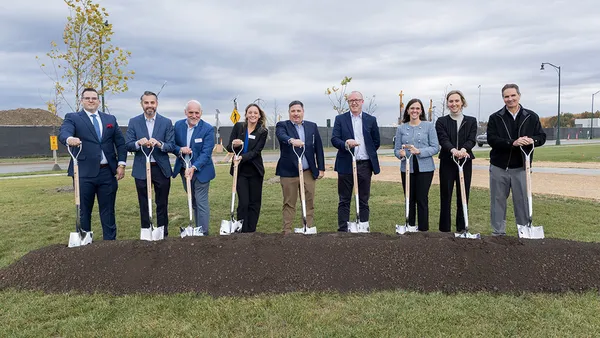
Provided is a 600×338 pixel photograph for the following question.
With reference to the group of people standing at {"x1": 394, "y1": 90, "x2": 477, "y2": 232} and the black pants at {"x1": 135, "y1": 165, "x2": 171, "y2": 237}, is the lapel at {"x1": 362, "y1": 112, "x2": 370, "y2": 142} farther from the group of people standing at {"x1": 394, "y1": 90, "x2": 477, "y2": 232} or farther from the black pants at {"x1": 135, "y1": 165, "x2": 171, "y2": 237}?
the black pants at {"x1": 135, "y1": 165, "x2": 171, "y2": 237}

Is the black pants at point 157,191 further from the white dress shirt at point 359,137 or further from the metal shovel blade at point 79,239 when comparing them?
the white dress shirt at point 359,137

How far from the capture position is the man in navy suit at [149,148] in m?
5.13

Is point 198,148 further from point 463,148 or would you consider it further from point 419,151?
point 463,148

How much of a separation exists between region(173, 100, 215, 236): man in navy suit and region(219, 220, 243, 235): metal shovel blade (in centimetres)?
35

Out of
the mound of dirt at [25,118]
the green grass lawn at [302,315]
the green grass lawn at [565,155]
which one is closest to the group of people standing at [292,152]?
the green grass lawn at [302,315]

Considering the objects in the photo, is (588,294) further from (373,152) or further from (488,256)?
(373,152)

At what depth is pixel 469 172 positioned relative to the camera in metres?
5.45

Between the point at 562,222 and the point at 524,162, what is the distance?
2.67 m

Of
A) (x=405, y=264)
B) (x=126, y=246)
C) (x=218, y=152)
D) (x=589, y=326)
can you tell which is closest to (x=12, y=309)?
(x=126, y=246)

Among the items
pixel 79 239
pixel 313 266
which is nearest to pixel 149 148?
pixel 79 239

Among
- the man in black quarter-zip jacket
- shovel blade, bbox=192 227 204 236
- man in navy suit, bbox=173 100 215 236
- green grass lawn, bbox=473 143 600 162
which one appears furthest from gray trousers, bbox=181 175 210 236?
green grass lawn, bbox=473 143 600 162

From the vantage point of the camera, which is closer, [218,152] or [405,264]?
[405,264]

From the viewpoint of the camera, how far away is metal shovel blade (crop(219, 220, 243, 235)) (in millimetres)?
5210

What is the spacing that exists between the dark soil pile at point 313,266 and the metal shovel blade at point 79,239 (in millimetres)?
158
